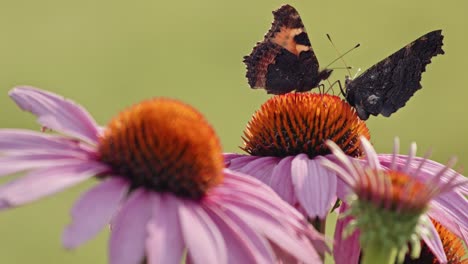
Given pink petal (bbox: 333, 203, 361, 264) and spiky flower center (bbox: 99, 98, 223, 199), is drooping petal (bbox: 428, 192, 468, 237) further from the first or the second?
spiky flower center (bbox: 99, 98, 223, 199)

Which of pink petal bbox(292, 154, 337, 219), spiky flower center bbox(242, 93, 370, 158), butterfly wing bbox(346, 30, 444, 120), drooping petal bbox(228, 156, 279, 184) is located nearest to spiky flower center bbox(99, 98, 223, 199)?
pink petal bbox(292, 154, 337, 219)

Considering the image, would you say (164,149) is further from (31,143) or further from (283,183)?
(283,183)

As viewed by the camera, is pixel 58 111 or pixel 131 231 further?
pixel 58 111

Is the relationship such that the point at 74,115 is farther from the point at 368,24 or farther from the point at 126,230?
the point at 368,24

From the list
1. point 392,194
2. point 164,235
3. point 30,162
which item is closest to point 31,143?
point 30,162

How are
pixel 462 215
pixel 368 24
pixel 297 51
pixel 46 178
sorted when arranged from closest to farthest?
pixel 46 178, pixel 462 215, pixel 297 51, pixel 368 24

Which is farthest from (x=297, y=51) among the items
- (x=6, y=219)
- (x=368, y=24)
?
(x=368, y=24)
